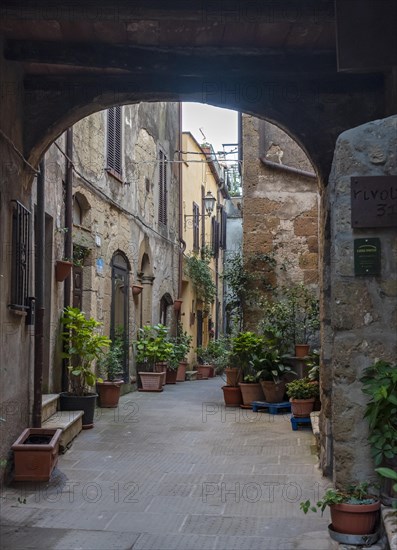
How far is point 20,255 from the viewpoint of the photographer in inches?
228

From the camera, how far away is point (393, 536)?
133 inches

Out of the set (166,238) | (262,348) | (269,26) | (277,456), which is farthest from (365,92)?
(166,238)

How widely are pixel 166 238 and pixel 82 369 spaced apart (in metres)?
7.88

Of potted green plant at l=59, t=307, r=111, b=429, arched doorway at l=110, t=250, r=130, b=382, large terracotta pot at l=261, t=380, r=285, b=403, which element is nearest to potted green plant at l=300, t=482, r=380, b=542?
potted green plant at l=59, t=307, r=111, b=429

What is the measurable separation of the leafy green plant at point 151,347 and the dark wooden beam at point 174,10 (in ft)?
27.0

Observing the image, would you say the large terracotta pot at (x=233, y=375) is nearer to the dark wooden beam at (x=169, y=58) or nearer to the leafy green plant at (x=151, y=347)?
the leafy green plant at (x=151, y=347)

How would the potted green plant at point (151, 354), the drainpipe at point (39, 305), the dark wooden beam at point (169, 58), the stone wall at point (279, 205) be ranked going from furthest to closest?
the potted green plant at point (151, 354) → the stone wall at point (279, 205) → the drainpipe at point (39, 305) → the dark wooden beam at point (169, 58)

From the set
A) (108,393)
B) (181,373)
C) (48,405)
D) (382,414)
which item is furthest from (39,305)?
(181,373)

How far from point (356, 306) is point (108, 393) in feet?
20.7

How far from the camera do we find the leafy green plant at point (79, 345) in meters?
8.16

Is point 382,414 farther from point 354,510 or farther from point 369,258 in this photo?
point 369,258

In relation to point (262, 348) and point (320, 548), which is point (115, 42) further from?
point (262, 348)

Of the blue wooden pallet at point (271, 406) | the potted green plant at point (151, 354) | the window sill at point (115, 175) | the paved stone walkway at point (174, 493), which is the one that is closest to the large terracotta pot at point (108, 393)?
the paved stone walkway at point (174, 493)

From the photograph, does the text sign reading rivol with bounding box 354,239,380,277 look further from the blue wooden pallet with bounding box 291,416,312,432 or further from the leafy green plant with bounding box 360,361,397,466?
the blue wooden pallet with bounding box 291,416,312,432
